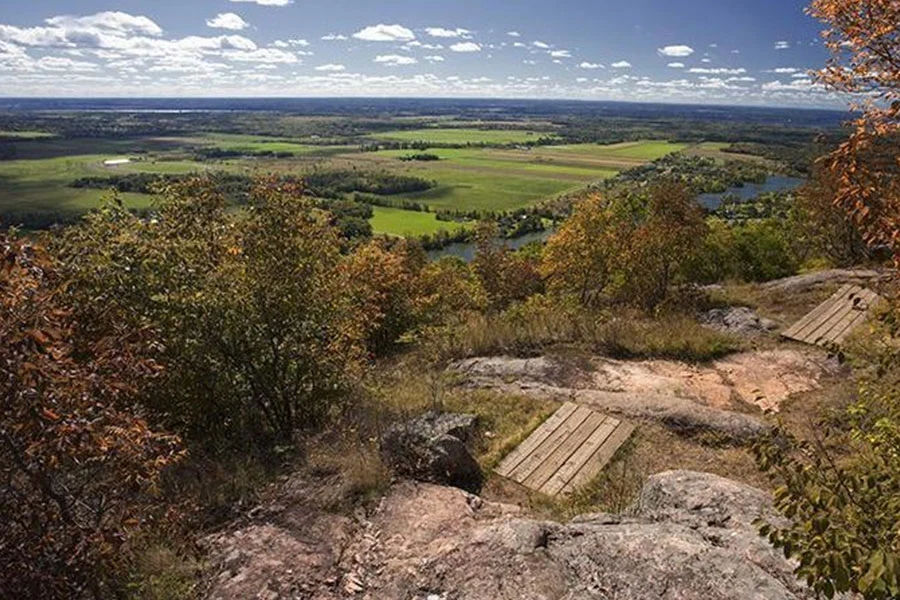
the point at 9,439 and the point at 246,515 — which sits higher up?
the point at 9,439

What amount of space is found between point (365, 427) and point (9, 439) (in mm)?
6150

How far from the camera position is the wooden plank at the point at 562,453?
26.7 ft

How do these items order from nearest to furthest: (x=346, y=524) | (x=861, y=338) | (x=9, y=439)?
(x=9, y=439)
(x=346, y=524)
(x=861, y=338)

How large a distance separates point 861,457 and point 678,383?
6939 millimetres

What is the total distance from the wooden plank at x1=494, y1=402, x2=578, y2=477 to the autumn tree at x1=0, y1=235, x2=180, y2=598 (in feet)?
17.0

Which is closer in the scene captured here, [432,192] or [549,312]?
[549,312]

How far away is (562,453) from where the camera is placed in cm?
873

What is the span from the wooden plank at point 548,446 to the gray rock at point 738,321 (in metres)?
6.44

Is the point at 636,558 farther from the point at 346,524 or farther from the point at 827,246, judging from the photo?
the point at 827,246

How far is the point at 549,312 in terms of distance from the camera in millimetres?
16328

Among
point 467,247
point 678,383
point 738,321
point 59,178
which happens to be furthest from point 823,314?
point 59,178

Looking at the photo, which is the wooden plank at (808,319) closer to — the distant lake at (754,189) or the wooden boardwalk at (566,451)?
the wooden boardwalk at (566,451)

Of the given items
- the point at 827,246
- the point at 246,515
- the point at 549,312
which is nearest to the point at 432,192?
the point at 827,246

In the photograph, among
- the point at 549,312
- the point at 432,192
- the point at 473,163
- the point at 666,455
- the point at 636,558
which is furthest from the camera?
the point at 473,163
